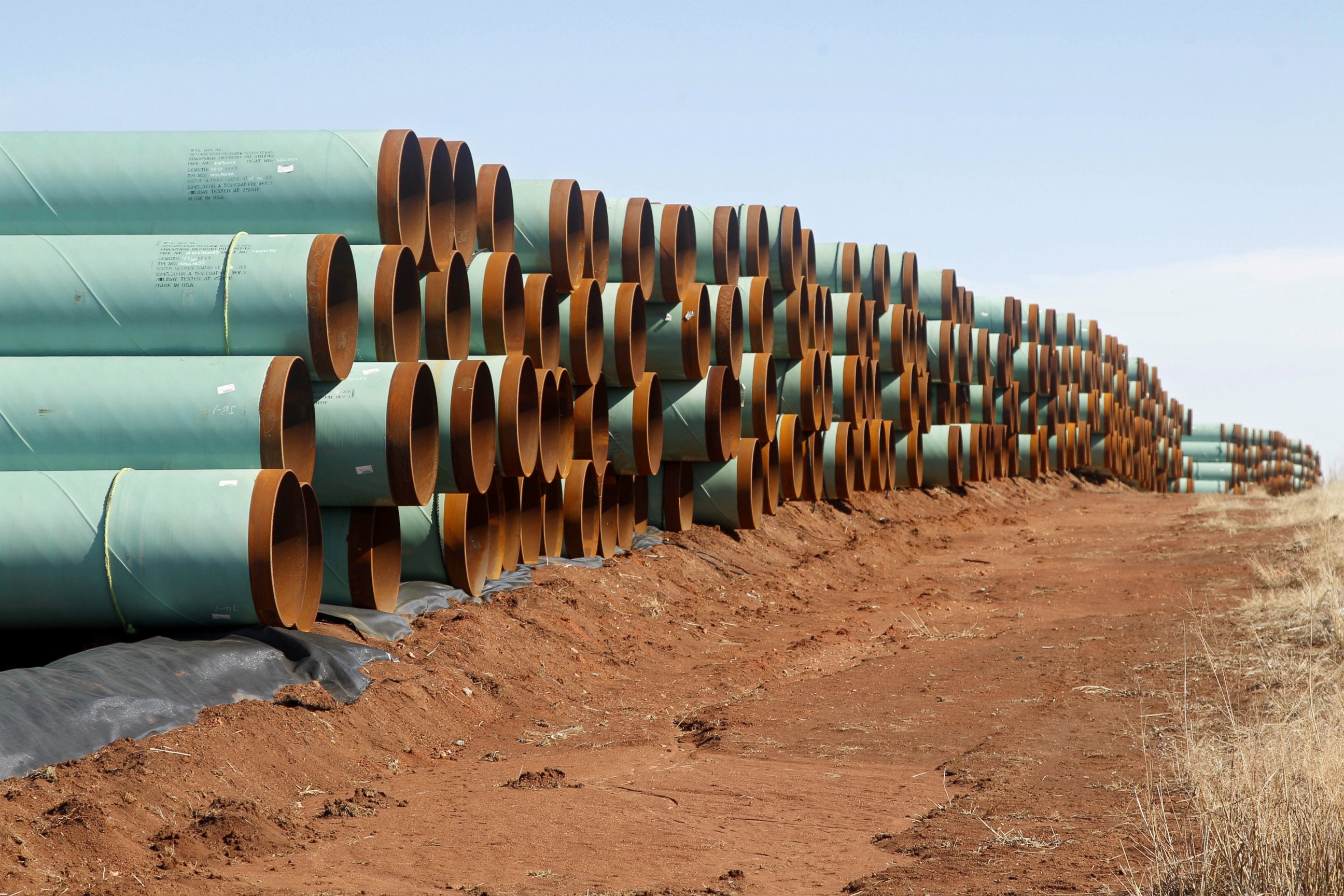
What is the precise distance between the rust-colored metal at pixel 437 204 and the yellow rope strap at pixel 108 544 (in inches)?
139

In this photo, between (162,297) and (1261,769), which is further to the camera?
(162,297)

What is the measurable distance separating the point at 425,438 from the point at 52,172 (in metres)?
3.12

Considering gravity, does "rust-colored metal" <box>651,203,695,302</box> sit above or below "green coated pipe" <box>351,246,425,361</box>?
above

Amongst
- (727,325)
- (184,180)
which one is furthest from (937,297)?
(184,180)

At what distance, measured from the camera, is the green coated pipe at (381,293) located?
840 centimetres

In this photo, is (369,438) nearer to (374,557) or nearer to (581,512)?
(374,557)

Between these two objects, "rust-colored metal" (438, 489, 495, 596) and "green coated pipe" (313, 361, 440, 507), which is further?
"rust-colored metal" (438, 489, 495, 596)

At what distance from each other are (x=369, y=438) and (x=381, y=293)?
3.59 ft

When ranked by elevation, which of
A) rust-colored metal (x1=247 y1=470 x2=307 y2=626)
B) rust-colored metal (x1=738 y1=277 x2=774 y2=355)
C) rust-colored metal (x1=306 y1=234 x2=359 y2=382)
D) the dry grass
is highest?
rust-colored metal (x1=738 y1=277 x2=774 y2=355)

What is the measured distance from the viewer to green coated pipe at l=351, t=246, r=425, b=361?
840 centimetres

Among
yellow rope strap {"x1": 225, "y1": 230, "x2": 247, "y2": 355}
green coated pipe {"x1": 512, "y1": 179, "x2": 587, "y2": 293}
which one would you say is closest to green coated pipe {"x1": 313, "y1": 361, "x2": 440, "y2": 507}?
yellow rope strap {"x1": 225, "y1": 230, "x2": 247, "y2": 355}

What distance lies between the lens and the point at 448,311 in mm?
9766

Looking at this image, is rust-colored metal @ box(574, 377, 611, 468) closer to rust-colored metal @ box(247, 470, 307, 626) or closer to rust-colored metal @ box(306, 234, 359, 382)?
rust-colored metal @ box(306, 234, 359, 382)

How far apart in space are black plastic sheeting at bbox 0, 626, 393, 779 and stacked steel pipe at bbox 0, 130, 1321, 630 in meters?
0.22
